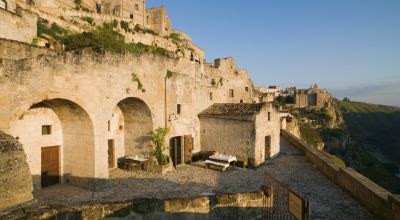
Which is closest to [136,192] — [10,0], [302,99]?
[10,0]

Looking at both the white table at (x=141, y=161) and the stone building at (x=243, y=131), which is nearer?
the white table at (x=141, y=161)

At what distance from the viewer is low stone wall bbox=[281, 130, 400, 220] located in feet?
27.3

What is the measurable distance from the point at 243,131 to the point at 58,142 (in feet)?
33.6

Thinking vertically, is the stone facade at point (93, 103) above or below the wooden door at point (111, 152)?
above

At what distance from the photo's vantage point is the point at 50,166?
1313cm

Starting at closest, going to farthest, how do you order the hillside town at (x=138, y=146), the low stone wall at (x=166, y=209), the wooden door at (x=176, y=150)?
the low stone wall at (x=166, y=209) < the hillside town at (x=138, y=146) < the wooden door at (x=176, y=150)

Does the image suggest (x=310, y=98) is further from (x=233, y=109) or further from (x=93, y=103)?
(x=93, y=103)

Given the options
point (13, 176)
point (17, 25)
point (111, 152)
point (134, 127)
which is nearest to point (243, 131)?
point (134, 127)

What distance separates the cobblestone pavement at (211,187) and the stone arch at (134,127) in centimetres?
164

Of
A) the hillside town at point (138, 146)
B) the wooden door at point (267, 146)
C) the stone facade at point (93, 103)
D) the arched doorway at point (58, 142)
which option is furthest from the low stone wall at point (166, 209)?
the wooden door at point (267, 146)

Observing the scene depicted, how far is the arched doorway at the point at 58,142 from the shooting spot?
12.2 meters

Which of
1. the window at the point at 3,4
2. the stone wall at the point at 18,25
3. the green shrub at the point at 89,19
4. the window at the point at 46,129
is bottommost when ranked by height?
the window at the point at 46,129

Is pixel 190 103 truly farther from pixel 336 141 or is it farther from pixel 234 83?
pixel 336 141

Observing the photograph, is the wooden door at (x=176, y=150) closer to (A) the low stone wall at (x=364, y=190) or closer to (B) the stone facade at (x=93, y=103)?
(B) the stone facade at (x=93, y=103)
